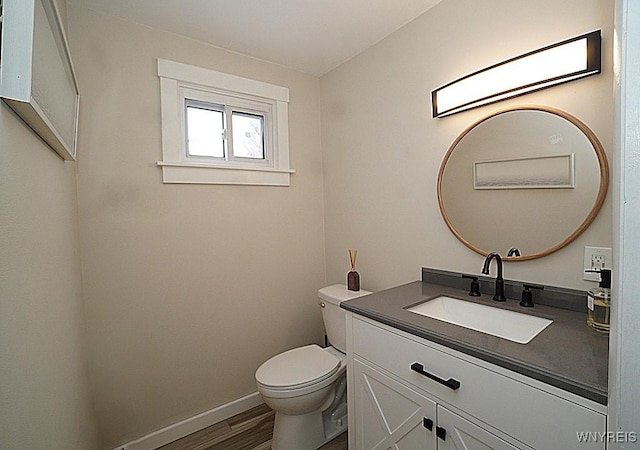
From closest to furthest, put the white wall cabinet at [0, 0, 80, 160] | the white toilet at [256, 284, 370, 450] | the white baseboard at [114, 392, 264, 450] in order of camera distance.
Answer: the white wall cabinet at [0, 0, 80, 160] → the white toilet at [256, 284, 370, 450] → the white baseboard at [114, 392, 264, 450]

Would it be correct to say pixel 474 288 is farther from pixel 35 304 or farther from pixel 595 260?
pixel 35 304

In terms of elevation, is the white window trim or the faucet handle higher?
the white window trim

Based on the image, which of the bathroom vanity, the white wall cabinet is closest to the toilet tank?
the bathroom vanity

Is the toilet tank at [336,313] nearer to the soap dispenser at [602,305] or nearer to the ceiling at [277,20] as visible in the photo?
the soap dispenser at [602,305]

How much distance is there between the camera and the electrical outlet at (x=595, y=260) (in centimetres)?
108

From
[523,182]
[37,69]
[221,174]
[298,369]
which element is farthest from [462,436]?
[221,174]

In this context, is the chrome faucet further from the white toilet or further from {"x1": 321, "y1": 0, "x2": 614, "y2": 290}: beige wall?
the white toilet

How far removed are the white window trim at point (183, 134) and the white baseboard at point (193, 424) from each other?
4.82 ft

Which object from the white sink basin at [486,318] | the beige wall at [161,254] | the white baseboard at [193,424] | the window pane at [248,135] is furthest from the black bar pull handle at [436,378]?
the window pane at [248,135]

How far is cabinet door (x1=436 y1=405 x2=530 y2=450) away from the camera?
2.84 ft

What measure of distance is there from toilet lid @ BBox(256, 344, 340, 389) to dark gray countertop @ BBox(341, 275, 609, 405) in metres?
0.52

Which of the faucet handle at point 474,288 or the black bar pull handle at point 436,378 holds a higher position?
the faucet handle at point 474,288

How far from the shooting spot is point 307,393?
5.00 ft

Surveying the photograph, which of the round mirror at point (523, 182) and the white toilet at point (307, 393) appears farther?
the white toilet at point (307, 393)
